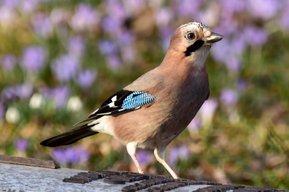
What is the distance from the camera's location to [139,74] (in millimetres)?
9836

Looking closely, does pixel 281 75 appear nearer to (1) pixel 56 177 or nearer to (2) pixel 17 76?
(2) pixel 17 76

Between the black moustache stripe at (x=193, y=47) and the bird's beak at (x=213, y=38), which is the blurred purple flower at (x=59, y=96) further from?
the bird's beak at (x=213, y=38)

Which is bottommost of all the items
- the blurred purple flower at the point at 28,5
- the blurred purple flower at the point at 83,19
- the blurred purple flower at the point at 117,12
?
the blurred purple flower at the point at 83,19


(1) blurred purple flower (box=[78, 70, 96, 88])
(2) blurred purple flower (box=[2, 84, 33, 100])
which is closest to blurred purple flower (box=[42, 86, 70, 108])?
(2) blurred purple flower (box=[2, 84, 33, 100])

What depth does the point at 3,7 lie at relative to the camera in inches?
448

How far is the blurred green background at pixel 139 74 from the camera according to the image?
748 cm

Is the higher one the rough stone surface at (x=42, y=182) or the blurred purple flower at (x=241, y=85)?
the blurred purple flower at (x=241, y=85)

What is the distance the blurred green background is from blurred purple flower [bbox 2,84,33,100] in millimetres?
11

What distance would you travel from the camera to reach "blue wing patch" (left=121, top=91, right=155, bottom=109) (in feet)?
20.1

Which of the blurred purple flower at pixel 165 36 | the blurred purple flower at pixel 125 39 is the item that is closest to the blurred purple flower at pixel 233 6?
the blurred purple flower at pixel 165 36

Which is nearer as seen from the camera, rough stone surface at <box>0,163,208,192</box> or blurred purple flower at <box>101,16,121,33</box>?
rough stone surface at <box>0,163,208,192</box>

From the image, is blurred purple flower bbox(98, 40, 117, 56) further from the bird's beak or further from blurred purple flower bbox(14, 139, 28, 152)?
the bird's beak

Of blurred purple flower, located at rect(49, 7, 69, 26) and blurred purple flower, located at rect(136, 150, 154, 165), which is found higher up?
blurred purple flower, located at rect(49, 7, 69, 26)

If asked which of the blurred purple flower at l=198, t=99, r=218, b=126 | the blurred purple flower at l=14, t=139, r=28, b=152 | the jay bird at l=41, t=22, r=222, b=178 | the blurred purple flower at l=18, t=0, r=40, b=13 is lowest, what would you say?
the jay bird at l=41, t=22, r=222, b=178
